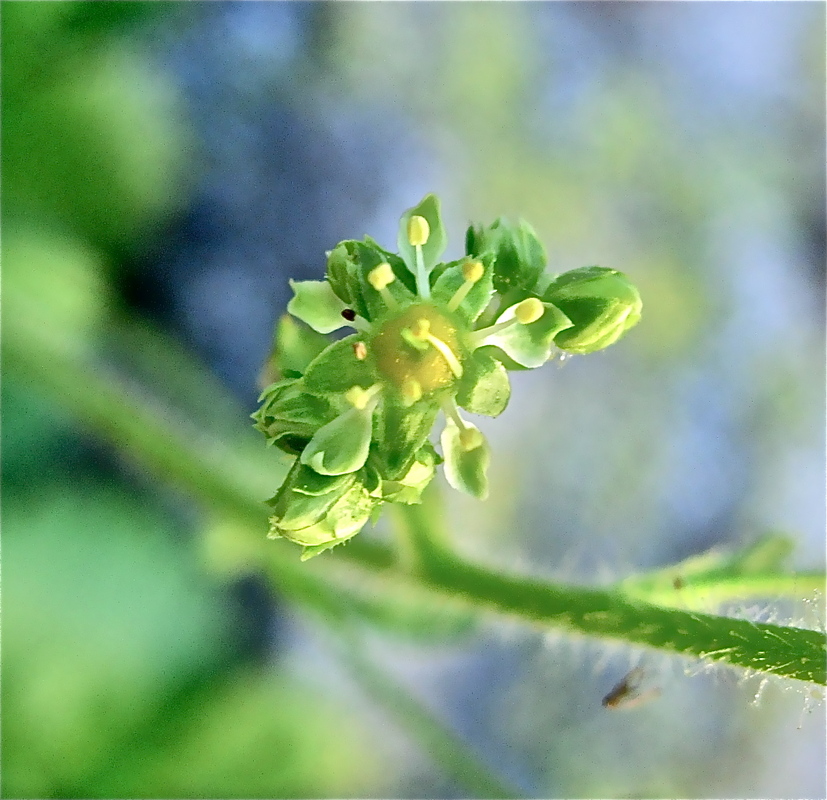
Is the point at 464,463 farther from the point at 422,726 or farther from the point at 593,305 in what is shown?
the point at 422,726

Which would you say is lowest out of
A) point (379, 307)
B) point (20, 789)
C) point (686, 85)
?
point (20, 789)

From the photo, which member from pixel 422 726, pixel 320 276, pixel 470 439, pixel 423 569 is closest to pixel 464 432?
pixel 470 439

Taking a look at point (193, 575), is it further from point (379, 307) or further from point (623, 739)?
point (379, 307)

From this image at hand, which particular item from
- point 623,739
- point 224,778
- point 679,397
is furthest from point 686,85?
point 224,778

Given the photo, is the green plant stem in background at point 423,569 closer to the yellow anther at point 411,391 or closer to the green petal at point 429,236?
the yellow anther at point 411,391

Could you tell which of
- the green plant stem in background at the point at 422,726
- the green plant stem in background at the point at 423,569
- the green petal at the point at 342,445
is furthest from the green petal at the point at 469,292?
the green plant stem in background at the point at 422,726

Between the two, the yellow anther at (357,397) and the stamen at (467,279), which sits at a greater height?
the stamen at (467,279)
